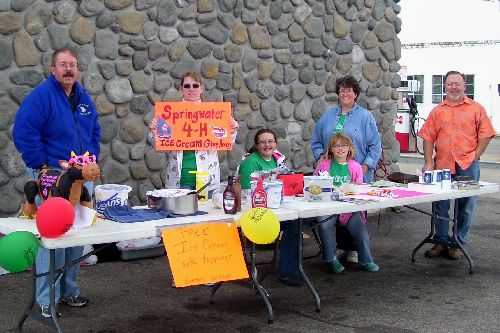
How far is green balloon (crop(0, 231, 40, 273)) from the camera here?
144 inches

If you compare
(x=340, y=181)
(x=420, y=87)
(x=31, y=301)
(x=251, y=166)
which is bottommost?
(x=31, y=301)

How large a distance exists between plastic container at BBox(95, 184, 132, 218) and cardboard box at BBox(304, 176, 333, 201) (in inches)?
53.4

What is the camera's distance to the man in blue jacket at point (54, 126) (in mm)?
4629

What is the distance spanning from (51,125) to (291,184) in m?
1.77

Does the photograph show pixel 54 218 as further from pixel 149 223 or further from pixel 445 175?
pixel 445 175

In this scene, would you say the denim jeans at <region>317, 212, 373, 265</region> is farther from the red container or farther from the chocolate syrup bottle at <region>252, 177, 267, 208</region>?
the chocolate syrup bottle at <region>252, 177, 267, 208</region>

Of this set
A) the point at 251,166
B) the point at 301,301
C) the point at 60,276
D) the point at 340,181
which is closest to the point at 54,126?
the point at 60,276

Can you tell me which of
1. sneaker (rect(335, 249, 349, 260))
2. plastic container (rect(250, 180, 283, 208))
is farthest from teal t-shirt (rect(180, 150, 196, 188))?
sneaker (rect(335, 249, 349, 260))

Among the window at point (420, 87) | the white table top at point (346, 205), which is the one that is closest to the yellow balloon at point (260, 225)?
the white table top at point (346, 205)

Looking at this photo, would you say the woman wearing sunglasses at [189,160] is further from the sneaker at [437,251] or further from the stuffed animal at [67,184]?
the sneaker at [437,251]

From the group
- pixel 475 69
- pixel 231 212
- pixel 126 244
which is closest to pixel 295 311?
pixel 231 212

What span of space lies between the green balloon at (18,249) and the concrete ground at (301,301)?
1107mm

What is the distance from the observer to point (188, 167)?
5676 millimetres

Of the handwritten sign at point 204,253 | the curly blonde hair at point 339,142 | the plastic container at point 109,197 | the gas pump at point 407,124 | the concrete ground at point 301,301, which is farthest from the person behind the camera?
the gas pump at point 407,124
